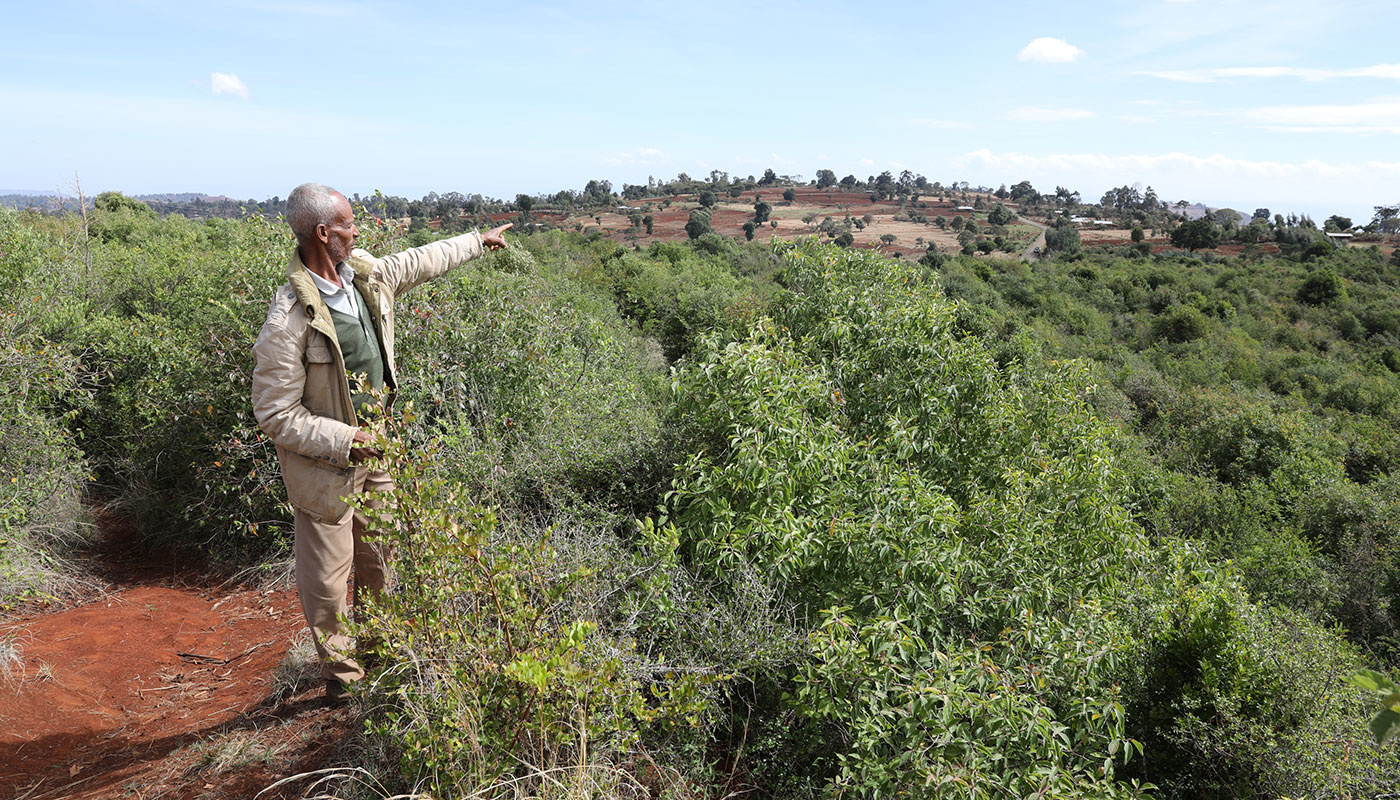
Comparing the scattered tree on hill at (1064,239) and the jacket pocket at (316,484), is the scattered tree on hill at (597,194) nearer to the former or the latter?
the scattered tree on hill at (1064,239)

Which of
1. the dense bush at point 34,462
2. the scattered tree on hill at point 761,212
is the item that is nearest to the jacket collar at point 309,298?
the dense bush at point 34,462

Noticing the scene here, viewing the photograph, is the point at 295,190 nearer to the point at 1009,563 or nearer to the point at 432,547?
the point at 432,547

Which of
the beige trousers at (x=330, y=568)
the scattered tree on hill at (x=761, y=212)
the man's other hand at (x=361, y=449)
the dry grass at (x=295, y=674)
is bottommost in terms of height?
the dry grass at (x=295, y=674)

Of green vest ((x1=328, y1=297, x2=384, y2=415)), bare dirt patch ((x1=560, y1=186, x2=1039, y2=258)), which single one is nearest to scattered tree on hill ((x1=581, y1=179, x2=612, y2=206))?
bare dirt patch ((x1=560, y1=186, x2=1039, y2=258))

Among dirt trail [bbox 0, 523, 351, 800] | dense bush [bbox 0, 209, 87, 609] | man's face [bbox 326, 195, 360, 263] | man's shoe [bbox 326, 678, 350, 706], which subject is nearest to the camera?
man's face [bbox 326, 195, 360, 263]

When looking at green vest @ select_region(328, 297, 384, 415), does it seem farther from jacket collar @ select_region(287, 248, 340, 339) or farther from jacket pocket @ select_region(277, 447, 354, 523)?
jacket pocket @ select_region(277, 447, 354, 523)

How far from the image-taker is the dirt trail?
2.79 m

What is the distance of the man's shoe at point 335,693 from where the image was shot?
10.1 feet

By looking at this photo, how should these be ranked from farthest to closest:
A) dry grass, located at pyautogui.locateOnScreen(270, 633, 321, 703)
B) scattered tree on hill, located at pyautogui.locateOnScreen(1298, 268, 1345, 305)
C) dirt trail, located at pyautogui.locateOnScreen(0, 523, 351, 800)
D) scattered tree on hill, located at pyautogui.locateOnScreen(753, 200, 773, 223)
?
1. scattered tree on hill, located at pyautogui.locateOnScreen(753, 200, 773, 223)
2. scattered tree on hill, located at pyautogui.locateOnScreen(1298, 268, 1345, 305)
3. dry grass, located at pyautogui.locateOnScreen(270, 633, 321, 703)
4. dirt trail, located at pyautogui.locateOnScreen(0, 523, 351, 800)

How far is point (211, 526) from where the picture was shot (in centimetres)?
524

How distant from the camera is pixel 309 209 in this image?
2.62m

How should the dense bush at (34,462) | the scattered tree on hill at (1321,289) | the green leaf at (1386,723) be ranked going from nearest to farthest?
the green leaf at (1386,723), the dense bush at (34,462), the scattered tree on hill at (1321,289)

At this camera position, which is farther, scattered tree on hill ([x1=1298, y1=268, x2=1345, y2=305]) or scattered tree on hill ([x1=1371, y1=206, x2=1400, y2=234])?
scattered tree on hill ([x1=1371, y1=206, x2=1400, y2=234])

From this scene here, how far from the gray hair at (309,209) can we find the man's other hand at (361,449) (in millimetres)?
736
